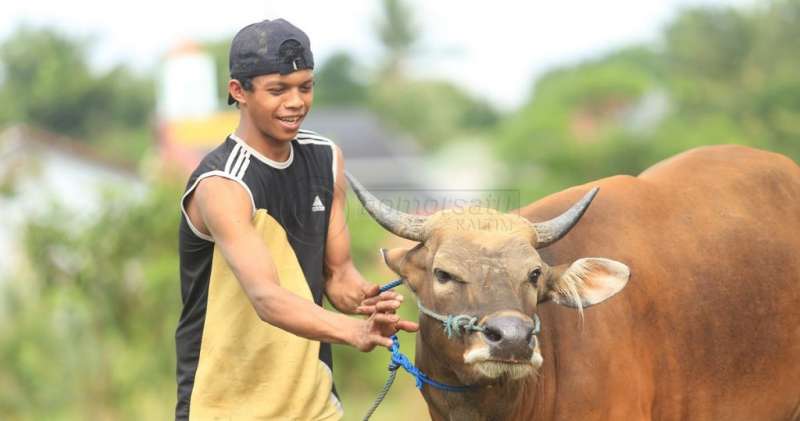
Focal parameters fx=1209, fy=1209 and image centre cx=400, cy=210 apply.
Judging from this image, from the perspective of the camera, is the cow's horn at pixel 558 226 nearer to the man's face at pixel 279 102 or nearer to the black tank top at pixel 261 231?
the black tank top at pixel 261 231

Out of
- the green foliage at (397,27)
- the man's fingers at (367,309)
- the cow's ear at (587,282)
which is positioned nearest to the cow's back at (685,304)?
the cow's ear at (587,282)

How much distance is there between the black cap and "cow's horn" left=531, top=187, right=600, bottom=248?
1410mm

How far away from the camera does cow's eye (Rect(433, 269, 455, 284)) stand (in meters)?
5.66

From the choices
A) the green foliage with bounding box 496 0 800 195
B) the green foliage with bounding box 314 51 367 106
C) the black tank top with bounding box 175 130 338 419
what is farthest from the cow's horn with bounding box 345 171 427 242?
the green foliage with bounding box 314 51 367 106

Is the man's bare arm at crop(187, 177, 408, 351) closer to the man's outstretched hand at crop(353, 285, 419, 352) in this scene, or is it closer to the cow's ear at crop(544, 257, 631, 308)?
the man's outstretched hand at crop(353, 285, 419, 352)

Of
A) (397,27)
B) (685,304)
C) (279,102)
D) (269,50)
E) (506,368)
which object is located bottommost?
(397,27)

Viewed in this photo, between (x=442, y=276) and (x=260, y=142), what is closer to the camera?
(x=442, y=276)

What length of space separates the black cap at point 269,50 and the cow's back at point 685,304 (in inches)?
62.8

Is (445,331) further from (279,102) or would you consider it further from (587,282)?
(279,102)

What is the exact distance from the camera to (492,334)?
5.28 meters

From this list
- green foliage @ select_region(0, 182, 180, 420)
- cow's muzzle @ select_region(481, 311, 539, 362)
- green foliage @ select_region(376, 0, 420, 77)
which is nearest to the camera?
cow's muzzle @ select_region(481, 311, 539, 362)

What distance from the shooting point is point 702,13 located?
4997 cm

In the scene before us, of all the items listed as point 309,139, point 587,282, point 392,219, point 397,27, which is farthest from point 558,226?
point 397,27

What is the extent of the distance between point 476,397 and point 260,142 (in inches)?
65.2
